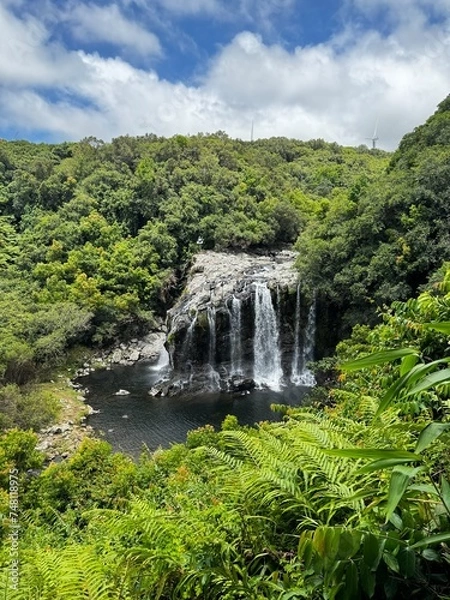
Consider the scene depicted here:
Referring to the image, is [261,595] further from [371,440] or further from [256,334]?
[256,334]

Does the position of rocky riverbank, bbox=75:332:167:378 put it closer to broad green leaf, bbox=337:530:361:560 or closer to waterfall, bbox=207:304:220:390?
waterfall, bbox=207:304:220:390

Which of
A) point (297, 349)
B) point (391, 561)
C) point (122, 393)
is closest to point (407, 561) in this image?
point (391, 561)

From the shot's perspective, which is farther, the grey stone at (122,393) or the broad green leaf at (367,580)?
the grey stone at (122,393)

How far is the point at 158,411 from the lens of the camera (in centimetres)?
1569

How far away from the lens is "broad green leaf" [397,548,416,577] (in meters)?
1.12

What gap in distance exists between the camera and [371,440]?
7.77ft

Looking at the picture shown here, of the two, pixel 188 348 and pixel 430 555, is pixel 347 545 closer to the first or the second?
pixel 430 555

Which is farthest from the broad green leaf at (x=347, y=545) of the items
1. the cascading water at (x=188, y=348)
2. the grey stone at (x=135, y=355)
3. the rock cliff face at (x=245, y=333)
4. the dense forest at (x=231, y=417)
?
the grey stone at (x=135, y=355)

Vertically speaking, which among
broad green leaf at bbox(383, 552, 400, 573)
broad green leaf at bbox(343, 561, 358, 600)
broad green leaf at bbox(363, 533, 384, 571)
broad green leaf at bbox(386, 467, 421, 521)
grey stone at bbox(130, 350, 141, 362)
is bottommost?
grey stone at bbox(130, 350, 141, 362)

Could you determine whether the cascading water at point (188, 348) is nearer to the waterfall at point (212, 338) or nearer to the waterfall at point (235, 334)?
the waterfall at point (212, 338)

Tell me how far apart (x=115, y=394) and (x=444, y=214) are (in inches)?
599

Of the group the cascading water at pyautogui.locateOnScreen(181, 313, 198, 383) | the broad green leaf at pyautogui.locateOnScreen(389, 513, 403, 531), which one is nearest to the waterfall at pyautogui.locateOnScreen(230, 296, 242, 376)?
the cascading water at pyautogui.locateOnScreen(181, 313, 198, 383)

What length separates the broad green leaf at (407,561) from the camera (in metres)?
1.12

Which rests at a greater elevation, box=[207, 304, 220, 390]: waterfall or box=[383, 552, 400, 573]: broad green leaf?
box=[383, 552, 400, 573]: broad green leaf
